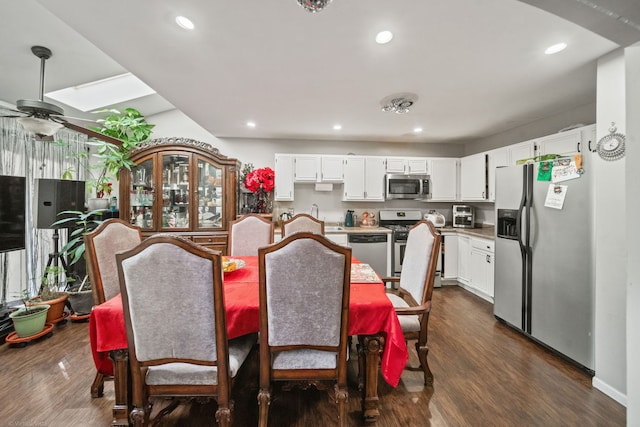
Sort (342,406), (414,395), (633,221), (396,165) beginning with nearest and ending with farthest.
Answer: (633,221), (342,406), (414,395), (396,165)

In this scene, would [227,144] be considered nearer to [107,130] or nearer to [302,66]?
[107,130]

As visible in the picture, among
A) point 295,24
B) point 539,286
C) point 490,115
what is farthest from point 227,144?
point 539,286

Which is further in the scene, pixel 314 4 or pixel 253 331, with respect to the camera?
pixel 253 331

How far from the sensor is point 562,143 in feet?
8.11

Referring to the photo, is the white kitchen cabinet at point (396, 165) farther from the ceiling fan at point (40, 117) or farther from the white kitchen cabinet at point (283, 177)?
the ceiling fan at point (40, 117)

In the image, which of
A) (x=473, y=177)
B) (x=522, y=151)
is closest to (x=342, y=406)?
(x=522, y=151)

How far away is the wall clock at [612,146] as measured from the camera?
1.60 meters

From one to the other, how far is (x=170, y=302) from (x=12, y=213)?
2.65 meters

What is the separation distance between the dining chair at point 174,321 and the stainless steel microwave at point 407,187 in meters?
3.35

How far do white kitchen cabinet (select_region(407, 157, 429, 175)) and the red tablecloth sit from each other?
3117 millimetres

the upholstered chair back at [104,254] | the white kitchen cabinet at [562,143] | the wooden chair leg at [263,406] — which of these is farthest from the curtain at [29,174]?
the white kitchen cabinet at [562,143]

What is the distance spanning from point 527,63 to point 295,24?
1.82 meters

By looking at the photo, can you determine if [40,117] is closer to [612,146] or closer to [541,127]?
[612,146]

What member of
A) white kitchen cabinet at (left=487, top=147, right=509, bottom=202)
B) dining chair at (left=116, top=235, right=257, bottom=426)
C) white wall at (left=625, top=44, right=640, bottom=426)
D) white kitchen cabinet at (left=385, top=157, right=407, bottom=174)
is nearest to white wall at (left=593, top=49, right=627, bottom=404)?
white wall at (left=625, top=44, right=640, bottom=426)
